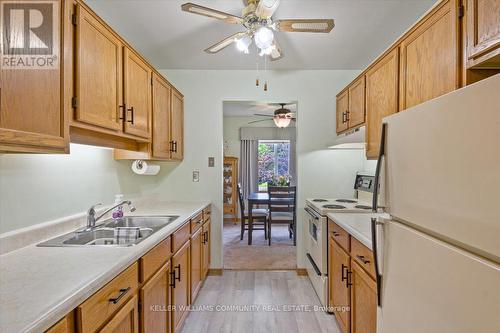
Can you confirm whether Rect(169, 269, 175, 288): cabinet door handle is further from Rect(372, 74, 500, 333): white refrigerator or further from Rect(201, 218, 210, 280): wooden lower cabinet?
Rect(372, 74, 500, 333): white refrigerator

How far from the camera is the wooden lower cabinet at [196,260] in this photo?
2.40m

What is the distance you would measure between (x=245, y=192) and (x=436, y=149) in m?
5.59

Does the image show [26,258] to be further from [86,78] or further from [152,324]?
[86,78]

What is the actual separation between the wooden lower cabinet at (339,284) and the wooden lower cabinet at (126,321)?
1.35 metres

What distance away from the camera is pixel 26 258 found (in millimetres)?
1207

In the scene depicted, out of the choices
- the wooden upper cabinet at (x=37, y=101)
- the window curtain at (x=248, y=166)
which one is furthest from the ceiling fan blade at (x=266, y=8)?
the window curtain at (x=248, y=166)

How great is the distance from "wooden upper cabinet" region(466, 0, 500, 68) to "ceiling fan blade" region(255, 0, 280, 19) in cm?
97

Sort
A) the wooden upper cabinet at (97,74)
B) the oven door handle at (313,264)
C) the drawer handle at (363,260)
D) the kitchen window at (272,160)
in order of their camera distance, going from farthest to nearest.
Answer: the kitchen window at (272,160), the oven door handle at (313,264), the drawer handle at (363,260), the wooden upper cabinet at (97,74)

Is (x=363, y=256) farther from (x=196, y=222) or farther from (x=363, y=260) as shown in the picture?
(x=196, y=222)

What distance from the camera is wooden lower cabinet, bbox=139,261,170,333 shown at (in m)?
1.40

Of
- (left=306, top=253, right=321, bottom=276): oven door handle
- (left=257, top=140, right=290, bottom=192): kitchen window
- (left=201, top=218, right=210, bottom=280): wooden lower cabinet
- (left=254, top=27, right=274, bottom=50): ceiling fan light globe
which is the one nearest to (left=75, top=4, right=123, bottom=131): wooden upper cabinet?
(left=254, top=27, right=274, bottom=50): ceiling fan light globe

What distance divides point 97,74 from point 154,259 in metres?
1.10

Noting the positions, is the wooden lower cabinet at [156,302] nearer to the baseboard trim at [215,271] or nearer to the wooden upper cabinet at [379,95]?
the baseboard trim at [215,271]

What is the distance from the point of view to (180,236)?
6.68ft
